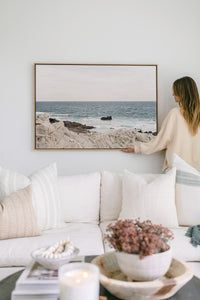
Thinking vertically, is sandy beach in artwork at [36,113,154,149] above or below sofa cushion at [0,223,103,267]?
above

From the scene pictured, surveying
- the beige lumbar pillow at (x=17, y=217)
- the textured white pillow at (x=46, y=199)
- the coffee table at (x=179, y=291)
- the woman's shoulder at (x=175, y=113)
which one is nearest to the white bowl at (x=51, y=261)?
the coffee table at (x=179, y=291)

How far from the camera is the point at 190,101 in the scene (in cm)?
338

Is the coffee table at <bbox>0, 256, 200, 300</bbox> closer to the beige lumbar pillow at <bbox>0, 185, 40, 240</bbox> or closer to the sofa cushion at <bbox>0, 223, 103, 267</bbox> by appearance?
the sofa cushion at <bbox>0, 223, 103, 267</bbox>

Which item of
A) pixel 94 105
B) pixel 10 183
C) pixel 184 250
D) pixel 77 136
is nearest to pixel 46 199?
pixel 10 183

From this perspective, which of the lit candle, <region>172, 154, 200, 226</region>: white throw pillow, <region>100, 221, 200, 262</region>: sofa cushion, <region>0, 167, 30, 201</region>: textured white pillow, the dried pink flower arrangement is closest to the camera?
the lit candle

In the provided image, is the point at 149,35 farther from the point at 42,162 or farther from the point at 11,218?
the point at 11,218

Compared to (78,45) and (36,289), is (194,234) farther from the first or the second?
(78,45)

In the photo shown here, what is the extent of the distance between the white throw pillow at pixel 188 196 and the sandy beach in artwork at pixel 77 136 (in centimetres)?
75

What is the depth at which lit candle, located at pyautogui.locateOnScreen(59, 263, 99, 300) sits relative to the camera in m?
1.22

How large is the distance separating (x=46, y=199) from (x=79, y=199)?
13.3 inches

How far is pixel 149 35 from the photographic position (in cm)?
355

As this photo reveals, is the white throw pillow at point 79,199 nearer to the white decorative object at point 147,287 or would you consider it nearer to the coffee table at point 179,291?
the coffee table at point 179,291

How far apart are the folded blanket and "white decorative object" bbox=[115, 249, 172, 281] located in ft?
3.62

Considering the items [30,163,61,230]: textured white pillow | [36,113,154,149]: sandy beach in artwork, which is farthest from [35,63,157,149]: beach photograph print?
[30,163,61,230]: textured white pillow
